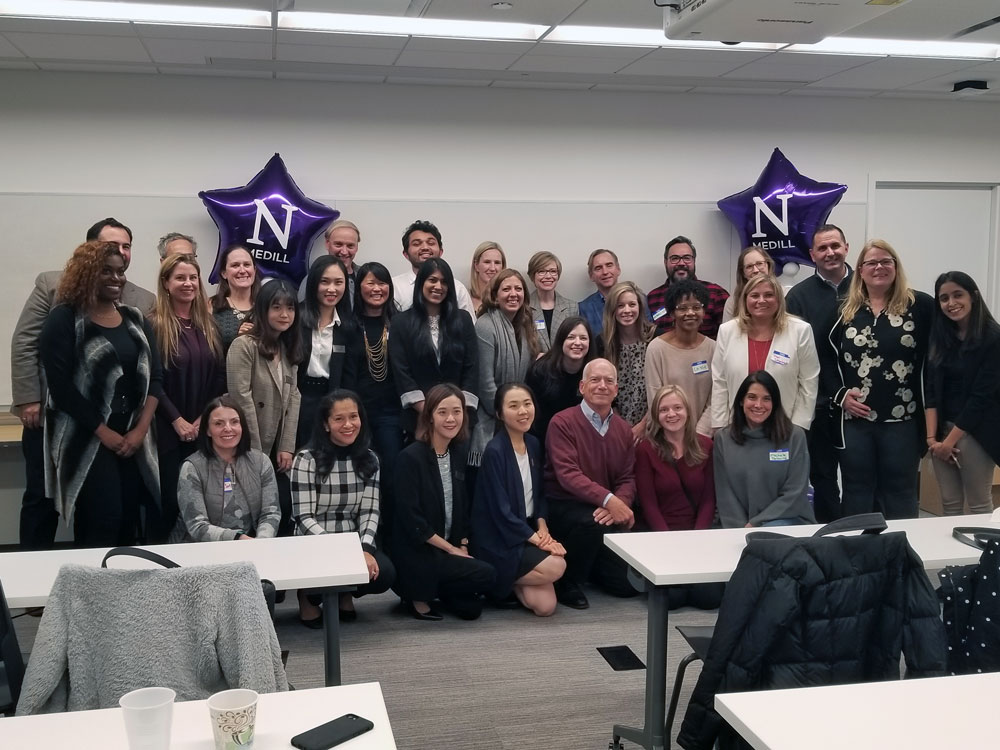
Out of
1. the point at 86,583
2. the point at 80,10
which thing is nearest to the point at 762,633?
the point at 86,583

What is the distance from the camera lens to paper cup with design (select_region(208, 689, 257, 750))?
4.55 feet

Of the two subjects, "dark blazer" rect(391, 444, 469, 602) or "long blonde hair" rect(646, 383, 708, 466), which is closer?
"dark blazer" rect(391, 444, 469, 602)

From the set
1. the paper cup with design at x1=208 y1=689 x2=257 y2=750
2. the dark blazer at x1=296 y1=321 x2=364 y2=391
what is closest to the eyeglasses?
the dark blazer at x1=296 y1=321 x2=364 y2=391

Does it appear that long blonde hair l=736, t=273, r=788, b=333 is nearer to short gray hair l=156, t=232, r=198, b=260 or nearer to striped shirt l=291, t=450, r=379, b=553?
striped shirt l=291, t=450, r=379, b=553

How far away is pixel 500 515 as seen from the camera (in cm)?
404

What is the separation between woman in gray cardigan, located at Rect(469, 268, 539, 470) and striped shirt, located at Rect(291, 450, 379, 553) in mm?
759

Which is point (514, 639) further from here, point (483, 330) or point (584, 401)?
point (483, 330)

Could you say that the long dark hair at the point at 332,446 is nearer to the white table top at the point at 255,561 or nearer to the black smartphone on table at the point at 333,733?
the white table top at the point at 255,561

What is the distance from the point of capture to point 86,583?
178cm

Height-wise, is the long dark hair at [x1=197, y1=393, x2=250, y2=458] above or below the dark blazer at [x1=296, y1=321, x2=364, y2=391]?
below

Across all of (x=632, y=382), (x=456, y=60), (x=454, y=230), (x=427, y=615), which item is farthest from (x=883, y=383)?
(x=456, y=60)

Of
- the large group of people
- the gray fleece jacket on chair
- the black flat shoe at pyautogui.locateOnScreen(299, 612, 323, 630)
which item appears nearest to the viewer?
the gray fleece jacket on chair

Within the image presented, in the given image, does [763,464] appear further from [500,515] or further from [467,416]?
[467,416]

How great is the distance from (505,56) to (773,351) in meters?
2.18
